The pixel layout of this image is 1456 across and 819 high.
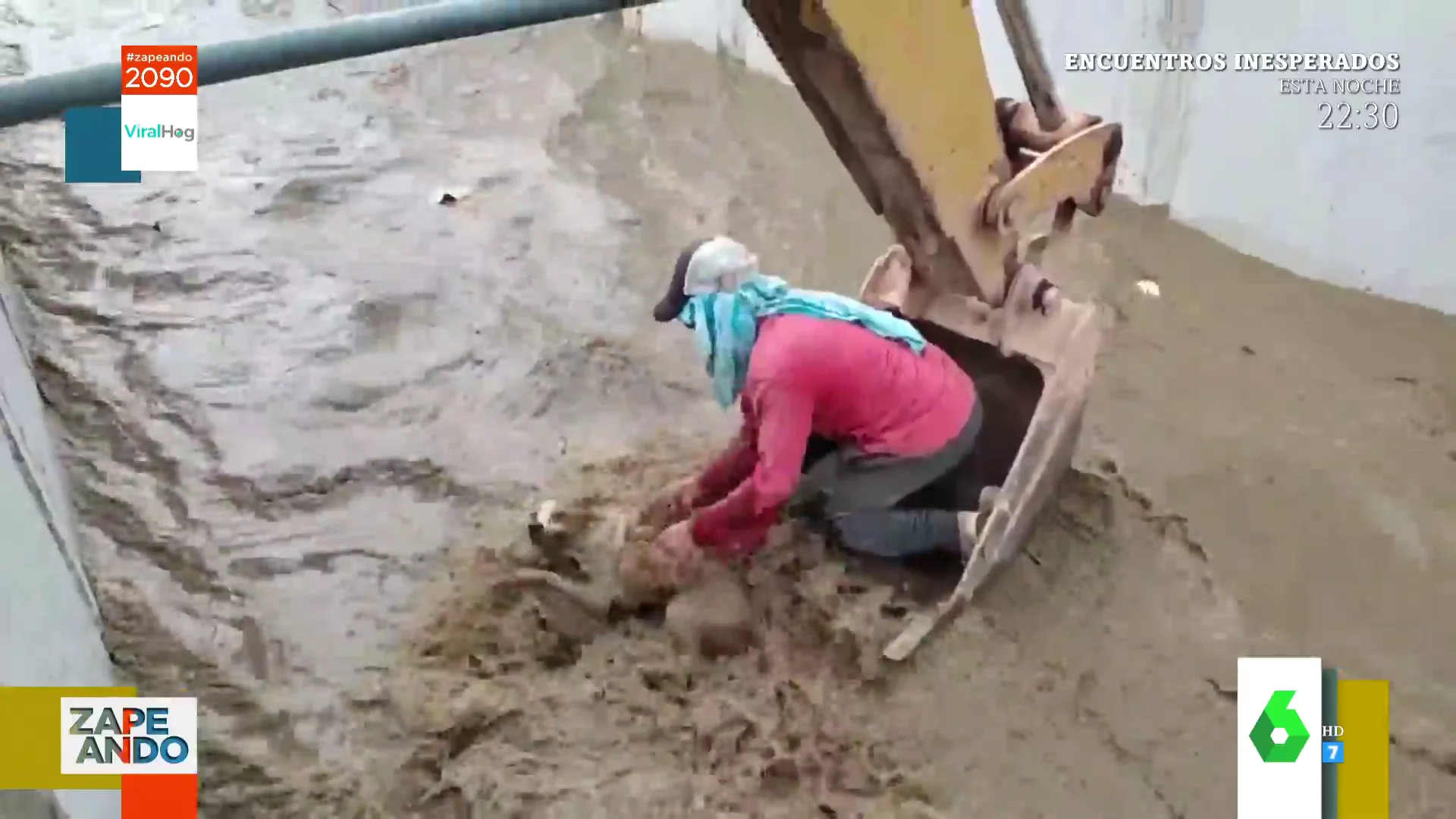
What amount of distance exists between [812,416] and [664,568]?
17.6 inches

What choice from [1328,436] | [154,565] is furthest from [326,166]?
[1328,436]

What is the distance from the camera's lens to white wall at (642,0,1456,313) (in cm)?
310

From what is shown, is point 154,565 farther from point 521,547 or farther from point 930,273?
point 930,273

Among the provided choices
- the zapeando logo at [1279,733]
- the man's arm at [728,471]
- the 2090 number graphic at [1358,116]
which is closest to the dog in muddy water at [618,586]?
the man's arm at [728,471]

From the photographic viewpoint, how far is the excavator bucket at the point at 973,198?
1.82 metres

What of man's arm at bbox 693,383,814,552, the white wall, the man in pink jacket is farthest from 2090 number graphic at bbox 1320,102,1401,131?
man's arm at bbox 693,383,814,552

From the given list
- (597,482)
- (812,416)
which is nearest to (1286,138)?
(812,416)

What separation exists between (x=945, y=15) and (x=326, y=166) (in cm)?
317

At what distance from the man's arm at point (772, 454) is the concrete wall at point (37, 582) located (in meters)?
1.19

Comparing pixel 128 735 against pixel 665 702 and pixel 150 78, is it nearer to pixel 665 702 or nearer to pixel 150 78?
pixel 665 702

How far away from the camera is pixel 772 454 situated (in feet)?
7.21

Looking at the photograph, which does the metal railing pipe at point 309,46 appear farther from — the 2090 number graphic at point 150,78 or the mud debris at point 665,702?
the mud debris at point 665,702

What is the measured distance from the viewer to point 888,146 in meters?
1.96

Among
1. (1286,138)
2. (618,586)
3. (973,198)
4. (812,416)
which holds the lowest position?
(618,586)
